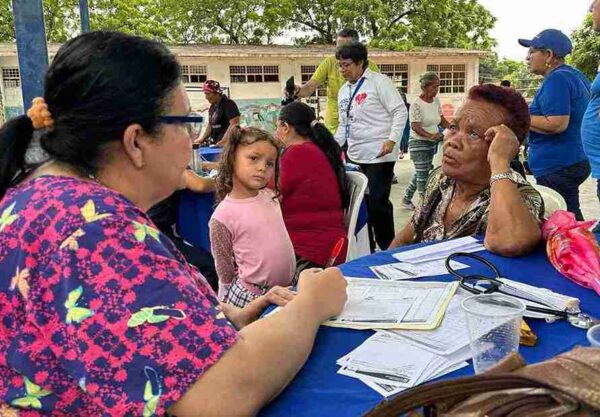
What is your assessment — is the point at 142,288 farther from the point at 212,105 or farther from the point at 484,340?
the point at 212,105

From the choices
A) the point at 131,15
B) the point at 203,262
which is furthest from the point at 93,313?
the point at 131,15

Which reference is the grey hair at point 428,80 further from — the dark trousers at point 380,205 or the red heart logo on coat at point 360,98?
the dark trousers at point 380,205

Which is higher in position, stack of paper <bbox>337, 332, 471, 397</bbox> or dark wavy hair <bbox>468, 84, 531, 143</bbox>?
dark wavy hair <bbox>468, 84, 531, 143</bbox>

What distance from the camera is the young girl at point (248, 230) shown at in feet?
8.01

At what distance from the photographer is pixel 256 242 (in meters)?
2.44

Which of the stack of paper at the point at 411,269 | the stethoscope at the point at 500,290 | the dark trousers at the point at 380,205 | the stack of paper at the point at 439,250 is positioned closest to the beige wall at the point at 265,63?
the dark trousers at the point at 380,205

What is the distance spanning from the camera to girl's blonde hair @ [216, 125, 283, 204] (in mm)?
2602

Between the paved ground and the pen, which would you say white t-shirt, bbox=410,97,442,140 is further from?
the pen

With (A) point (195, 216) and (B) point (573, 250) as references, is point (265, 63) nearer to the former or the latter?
(A) point (195, 216)

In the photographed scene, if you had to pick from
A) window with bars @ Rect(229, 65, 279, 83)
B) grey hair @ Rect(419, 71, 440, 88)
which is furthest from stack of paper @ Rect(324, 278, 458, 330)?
window with bars @ Rect(229, 65, 279, 83)

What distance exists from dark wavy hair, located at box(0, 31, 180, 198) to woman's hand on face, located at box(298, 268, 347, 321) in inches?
20.4

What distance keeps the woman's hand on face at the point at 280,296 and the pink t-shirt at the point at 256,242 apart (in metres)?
0.97

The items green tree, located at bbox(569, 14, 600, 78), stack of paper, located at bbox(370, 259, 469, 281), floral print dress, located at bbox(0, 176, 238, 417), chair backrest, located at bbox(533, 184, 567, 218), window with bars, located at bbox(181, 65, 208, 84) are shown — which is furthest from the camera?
green tree, located at bbox(569, 14, 600, 78)

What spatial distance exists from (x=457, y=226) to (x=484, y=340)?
1155 mm
